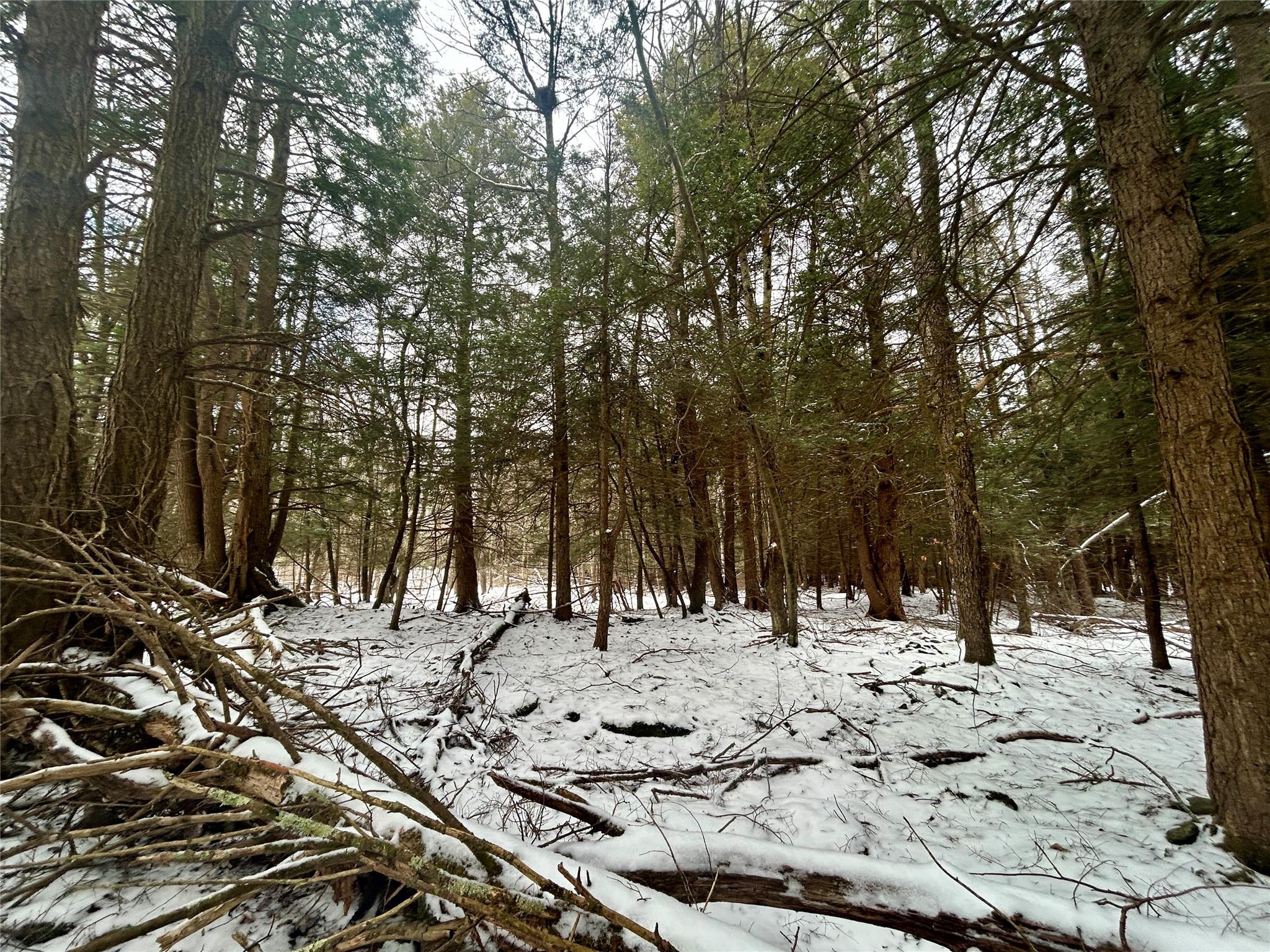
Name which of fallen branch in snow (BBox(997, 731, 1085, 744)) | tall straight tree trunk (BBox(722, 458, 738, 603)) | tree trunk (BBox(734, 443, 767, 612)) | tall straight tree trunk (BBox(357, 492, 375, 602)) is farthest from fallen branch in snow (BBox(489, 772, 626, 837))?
tall straight tree trunk (BBox(722, 458, 738, 603))

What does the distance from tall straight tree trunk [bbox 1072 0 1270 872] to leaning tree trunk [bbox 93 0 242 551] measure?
5703mm

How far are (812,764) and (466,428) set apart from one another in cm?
659

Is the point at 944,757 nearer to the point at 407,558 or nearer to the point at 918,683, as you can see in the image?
the point at 918,683

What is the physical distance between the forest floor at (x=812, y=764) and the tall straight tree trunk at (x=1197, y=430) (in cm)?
57

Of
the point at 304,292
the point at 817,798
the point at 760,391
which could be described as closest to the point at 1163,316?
the point at 817,798

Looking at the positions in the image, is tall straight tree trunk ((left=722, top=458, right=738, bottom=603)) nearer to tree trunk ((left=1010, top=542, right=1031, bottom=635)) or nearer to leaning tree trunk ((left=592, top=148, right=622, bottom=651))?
leaning tree trunk ((left=592, top=148, right=622, bottom=651))

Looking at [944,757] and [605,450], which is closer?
[944,757]

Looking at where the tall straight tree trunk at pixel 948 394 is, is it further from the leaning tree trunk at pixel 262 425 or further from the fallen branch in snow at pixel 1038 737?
the leaning tree trunk at pixel 262 425

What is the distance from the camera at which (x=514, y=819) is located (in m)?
2.58

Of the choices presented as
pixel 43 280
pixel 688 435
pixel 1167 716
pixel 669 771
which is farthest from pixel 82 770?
pixel 688 435

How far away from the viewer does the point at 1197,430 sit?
2.30 metres

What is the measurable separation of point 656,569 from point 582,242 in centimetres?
1331

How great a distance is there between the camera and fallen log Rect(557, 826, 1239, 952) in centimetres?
142

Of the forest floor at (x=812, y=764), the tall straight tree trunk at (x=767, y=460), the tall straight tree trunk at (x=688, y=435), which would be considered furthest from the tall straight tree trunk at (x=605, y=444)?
the tall straight tree trunk at (x=767, y=460)
